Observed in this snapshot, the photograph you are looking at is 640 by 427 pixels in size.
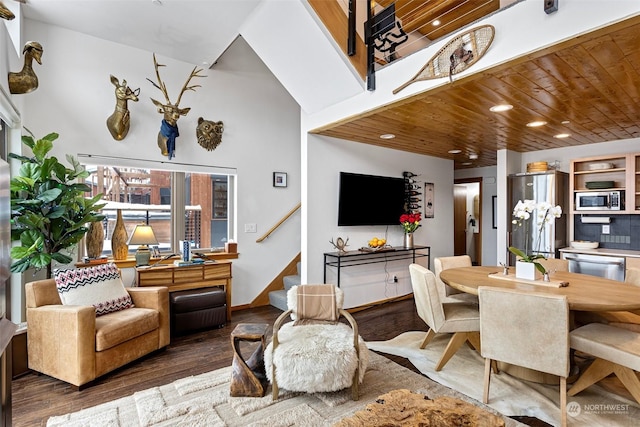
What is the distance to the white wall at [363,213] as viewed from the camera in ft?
13.7

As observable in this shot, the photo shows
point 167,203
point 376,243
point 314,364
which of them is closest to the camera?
point 314,364

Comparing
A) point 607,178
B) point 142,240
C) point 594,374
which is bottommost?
point 594,374

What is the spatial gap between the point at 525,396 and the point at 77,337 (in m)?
3.33

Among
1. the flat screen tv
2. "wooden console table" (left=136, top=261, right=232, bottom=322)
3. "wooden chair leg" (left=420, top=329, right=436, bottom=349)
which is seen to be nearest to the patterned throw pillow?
"wooden console table" (left=136, top=261, right=232, bottom=322)

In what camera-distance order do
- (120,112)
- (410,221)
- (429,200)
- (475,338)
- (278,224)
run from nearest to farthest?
(475,338) < (120,112) < (410,221) < (278,224) < (429,200)

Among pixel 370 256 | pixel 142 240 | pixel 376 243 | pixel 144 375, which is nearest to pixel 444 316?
pixel 376 243

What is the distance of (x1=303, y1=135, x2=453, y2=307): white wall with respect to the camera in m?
4.18

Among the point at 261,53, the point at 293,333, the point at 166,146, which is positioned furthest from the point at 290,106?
the point at 293,333

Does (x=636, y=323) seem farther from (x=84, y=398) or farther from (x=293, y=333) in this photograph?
(x=84, y=398)

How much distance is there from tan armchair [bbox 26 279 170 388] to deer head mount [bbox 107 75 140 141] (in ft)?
5.88

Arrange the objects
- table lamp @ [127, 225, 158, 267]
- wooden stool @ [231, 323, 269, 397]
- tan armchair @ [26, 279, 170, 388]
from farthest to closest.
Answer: table lamp @ [127, 225, 158, 267], tan armchair @ [26, 279, 170, 388], wooden stool @ [231, 323, 269, 397]

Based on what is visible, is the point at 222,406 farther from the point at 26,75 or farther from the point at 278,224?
the point at 26,75

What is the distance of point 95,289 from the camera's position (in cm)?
294

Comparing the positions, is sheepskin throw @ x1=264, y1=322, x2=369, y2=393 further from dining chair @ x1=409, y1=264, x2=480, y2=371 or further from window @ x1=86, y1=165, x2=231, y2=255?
window @ x1=86, y1=165, x2=231, y2=255
